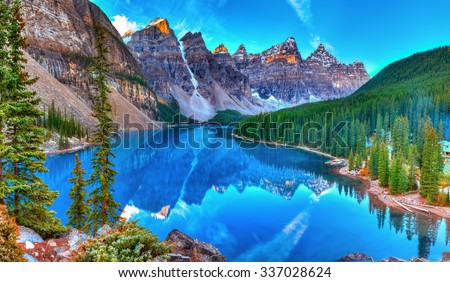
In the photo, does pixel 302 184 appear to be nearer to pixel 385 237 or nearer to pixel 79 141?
pixel 385 237

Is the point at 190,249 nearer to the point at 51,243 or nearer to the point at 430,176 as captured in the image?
the point at 51,243

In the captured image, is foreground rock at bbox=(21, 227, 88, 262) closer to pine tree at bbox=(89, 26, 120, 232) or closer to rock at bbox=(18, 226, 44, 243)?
rock at bbox=(18, 226, 44, 243)

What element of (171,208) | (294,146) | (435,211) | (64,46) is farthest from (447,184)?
(64,46)

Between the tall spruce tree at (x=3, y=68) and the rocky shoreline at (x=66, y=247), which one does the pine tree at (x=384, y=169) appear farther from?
the tall spruce tree at (x=3, y=68)

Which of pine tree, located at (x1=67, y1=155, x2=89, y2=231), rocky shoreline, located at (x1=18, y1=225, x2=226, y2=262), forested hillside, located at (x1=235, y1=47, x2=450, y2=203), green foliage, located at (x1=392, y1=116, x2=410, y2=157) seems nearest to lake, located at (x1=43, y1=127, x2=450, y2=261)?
forested hillside, located at (x1=235, y1=47, x2=450, y2=203)

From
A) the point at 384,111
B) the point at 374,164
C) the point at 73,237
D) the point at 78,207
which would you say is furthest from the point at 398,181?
the point at 384,111
